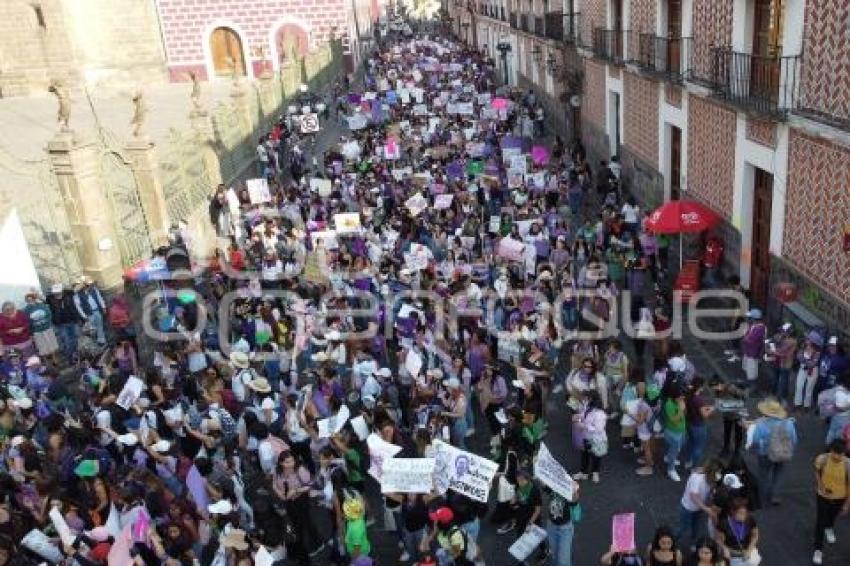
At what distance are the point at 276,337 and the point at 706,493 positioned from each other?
6.95 metres

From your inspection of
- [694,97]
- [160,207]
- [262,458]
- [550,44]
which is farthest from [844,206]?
[550,44]

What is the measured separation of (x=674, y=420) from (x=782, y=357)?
2.55m

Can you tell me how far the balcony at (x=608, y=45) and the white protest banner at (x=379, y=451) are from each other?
15.3m

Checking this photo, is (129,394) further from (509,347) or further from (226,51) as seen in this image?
(226,51)

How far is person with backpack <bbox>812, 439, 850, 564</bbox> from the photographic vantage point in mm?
7910

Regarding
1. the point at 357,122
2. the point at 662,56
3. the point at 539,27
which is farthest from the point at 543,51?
the point at 662,56

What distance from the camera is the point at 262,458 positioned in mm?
9188

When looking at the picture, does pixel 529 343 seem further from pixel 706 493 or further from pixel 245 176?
pixel 245 176

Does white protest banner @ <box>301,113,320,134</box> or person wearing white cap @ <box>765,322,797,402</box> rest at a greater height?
white protest banner @ <box>301,113,320,134</box>

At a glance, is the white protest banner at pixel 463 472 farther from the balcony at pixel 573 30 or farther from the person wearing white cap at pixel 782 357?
the balcony at pixel 573 30

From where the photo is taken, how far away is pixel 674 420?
953cm

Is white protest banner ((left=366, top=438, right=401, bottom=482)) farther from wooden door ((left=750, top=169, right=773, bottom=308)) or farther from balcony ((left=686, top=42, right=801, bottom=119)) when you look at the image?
wooden door ((left=750, top=169, right=773, bottom=308))

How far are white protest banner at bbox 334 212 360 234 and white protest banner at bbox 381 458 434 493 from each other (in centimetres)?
890

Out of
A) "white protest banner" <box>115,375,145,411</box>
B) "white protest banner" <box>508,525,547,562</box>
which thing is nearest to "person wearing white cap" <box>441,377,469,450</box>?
"white protest banner" <box>508,525,547,562</box>
